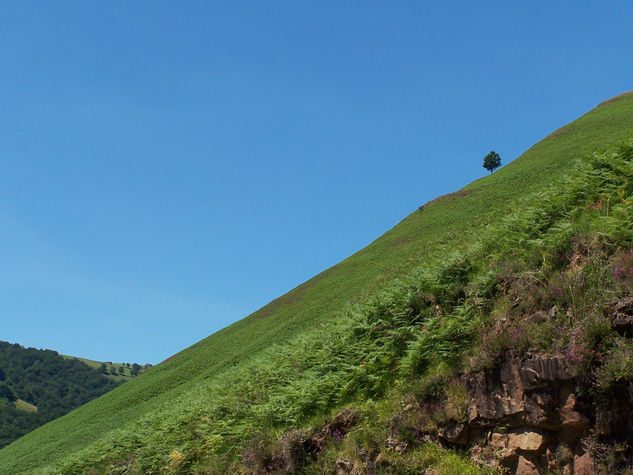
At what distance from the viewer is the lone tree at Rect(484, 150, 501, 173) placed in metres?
97.9

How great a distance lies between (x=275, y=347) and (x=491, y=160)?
8460 centimetres

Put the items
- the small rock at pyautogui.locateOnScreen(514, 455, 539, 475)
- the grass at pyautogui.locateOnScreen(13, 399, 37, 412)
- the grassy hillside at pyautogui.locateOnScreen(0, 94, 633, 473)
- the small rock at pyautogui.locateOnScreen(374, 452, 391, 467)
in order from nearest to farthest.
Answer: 1. the small rock at pyautogui.locateOnScreen(514, 455, 539, 475)
2. the small rock at pyautogui.locateOnScreen(374, 452, 391, 467)
3. the grassy hillside at pyautogui.locateOnScreen(0, 94, 633, 473)
4. the grass at pyautogui.locateOnScreen(13, 399, 37, 412)

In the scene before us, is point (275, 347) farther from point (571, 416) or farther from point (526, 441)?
point (571, 416)

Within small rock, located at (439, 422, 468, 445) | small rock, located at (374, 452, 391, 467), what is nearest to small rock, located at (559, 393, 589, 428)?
small rock, located at (439, 422, 468, 445)

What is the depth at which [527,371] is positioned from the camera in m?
8.00

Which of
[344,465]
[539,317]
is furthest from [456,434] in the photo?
[539,317]

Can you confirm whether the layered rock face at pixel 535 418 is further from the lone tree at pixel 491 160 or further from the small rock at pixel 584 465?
the lone tree at pixel 491 160

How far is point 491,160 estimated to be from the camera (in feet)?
322

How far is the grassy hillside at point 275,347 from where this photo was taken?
15570 mm

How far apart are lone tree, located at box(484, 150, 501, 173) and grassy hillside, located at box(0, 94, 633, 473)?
88.1 feet

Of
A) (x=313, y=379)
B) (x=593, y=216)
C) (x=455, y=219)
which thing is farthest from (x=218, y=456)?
(x=455, y=219)

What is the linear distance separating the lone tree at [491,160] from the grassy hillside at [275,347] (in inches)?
1057

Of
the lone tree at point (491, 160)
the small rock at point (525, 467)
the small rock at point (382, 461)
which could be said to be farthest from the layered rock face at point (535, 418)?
the lone tree at point (491, 160)

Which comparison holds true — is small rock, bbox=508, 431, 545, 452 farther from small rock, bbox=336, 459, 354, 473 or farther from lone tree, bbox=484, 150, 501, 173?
lone tree, bbox=484, 150, 501, 173
